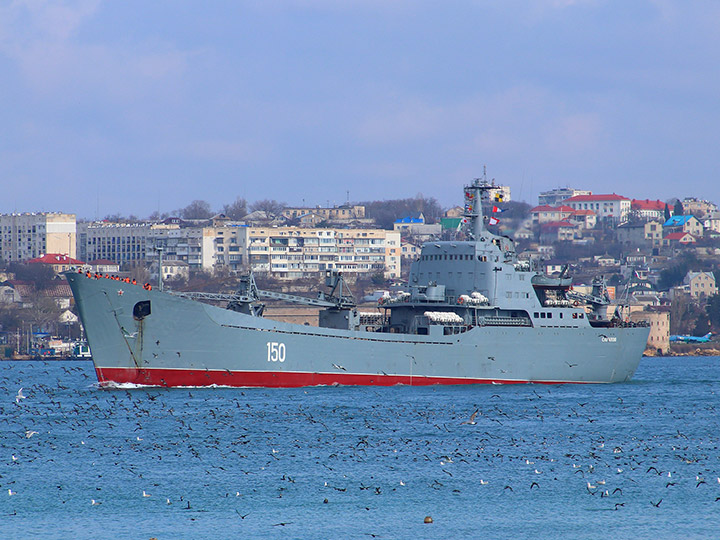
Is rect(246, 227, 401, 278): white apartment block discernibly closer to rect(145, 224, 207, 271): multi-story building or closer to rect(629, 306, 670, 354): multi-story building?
rect(145, 224, 207, 271): multi-story building

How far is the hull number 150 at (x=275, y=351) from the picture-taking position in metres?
48.7

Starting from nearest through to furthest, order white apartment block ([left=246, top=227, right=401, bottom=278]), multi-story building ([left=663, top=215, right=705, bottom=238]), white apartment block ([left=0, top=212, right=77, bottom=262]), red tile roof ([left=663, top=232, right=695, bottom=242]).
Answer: white apartment block ([left=246, top=227, right=401, bottom=278]) → white apartment block ([left=0, top=212, right=77, bottom=262]) → red tile roof ([left=663, top=232, right=695, bottom=242]) → multi-story building ([left=663, top=215, right=705, bottom=238])

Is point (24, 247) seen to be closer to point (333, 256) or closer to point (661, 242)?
point (333, 256)

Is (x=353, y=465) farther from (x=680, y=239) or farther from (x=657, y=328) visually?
(x=680, y=239)

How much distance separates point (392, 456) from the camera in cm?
3444

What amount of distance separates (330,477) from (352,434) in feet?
22.7

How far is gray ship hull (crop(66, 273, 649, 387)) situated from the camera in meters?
47.4

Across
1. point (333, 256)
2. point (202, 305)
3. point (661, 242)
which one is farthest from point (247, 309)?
point (661, 242)

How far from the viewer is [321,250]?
164625mm

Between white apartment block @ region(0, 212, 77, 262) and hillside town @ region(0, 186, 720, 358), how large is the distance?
147 mm

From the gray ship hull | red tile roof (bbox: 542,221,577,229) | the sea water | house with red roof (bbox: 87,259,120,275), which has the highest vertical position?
red tile roof (bbox: 542,221,577,229)

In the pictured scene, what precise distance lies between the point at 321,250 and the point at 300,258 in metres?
3.77

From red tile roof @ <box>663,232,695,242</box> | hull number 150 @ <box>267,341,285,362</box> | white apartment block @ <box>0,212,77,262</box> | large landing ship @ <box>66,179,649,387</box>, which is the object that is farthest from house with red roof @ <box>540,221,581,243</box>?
→ hull number 150 @ <box>267,341,285,362</box>

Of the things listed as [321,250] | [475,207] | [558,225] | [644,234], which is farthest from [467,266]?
[644,234]
